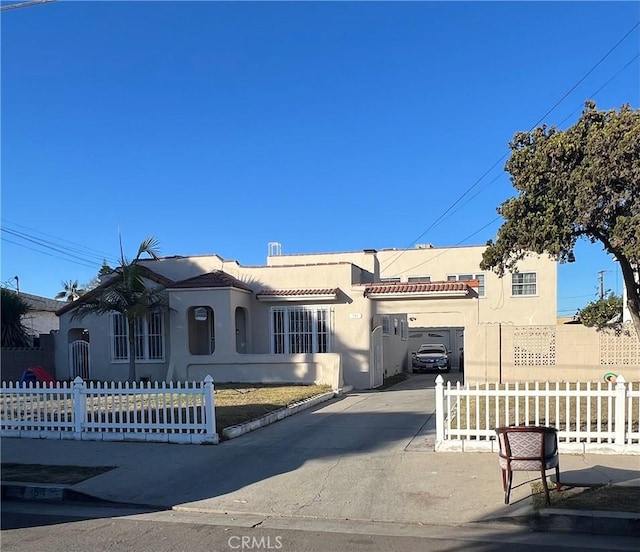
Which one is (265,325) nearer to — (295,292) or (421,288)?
(295,292)

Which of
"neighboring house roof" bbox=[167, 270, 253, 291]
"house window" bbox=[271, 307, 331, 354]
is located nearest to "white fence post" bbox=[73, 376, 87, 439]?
"neighboring house roof" bbox=[167, 270, 253, 291]

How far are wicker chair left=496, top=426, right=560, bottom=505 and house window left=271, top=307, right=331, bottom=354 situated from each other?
13.7m

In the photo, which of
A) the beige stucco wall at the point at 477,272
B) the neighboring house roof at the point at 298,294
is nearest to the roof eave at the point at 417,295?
the neighboring house roof at the point at 298,294

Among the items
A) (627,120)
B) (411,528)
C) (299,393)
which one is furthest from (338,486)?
(299,393)

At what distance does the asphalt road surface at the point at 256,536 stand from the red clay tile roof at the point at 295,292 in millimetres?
13600

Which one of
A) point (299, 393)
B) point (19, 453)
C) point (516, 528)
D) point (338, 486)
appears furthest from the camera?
point (299, 393)

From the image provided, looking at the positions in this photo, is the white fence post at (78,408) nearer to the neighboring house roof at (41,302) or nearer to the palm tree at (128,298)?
the palm tree at (128,298)

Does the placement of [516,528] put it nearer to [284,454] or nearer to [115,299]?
[284,454]

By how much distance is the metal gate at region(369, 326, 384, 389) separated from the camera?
19.9m

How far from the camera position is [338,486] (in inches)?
280

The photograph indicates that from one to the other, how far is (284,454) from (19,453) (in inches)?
172

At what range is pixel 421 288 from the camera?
18.5 metres

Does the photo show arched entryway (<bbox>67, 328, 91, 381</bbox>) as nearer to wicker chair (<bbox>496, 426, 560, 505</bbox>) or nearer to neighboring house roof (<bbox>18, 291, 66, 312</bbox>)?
neighboring house roof (<bbox>18, 291, 66, 312</bbox>)

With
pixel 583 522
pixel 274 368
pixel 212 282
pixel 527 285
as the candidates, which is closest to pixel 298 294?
pixel 274 368
